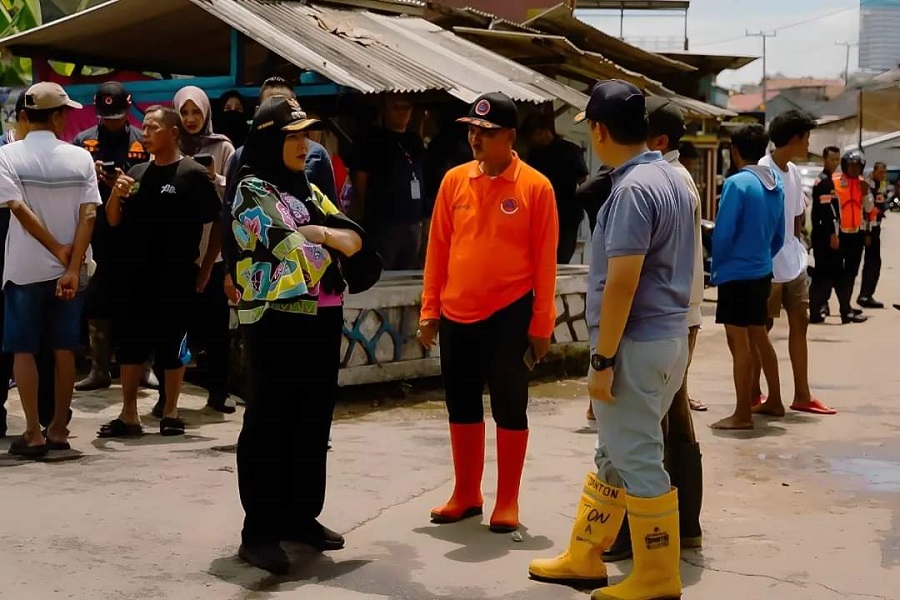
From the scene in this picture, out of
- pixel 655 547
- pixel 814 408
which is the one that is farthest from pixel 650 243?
pixel 814 408

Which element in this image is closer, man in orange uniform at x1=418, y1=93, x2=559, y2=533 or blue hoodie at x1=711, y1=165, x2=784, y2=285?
man in orange uniform at x1=418, y1=93, x2=559, y2=533

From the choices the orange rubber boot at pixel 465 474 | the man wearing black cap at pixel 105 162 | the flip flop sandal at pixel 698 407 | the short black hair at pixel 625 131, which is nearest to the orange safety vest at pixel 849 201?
the flip flop sandal at pixel 698 407

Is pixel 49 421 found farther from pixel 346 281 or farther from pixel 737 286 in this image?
pixel 737 286

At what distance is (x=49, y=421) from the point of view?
7277 millimetres

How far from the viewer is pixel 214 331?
8.06 meters

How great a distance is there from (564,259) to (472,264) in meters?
5.78

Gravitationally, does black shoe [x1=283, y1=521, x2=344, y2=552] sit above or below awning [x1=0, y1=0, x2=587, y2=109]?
below

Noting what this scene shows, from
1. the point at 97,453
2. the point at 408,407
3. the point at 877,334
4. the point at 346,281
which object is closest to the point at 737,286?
the point at 408,407

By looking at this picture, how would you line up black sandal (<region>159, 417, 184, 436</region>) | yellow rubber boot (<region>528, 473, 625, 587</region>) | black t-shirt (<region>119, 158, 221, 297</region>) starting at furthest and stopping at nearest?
black sandal (<region>159, 417, 184, 436</region>) → black t-shirt (<region>119, 158, 221, 297</region>) → yellow rubber boot (<region>528, 473, 625, 587</region>)

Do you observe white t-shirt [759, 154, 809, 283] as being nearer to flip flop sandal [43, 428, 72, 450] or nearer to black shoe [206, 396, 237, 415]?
black shoe [206, 396, 237, 415]

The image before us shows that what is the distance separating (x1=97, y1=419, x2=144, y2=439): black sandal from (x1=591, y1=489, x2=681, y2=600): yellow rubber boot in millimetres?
3773

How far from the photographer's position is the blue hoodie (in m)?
8.10

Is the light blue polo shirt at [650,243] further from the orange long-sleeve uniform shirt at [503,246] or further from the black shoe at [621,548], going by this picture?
the black shoe at [621,548]

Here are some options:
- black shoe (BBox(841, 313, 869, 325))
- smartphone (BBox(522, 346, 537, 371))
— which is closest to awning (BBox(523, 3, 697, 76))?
black shoe (BBox(841, 313, 869, 325))
